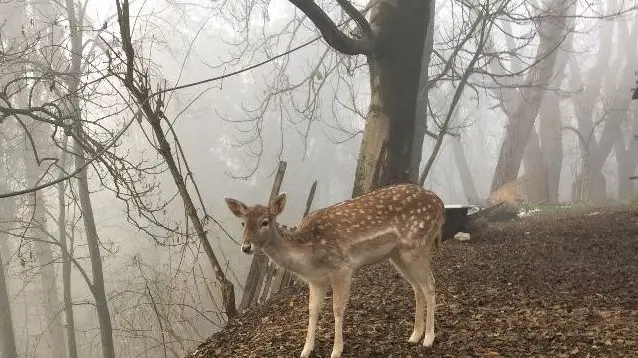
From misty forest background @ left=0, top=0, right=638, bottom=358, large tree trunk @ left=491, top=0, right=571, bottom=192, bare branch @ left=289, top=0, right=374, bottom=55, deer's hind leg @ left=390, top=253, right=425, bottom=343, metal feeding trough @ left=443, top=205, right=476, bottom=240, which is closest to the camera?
deer's hind leg @ left=390, top=253, right=425, bottom=343

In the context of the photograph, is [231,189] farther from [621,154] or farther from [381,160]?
[381,160]

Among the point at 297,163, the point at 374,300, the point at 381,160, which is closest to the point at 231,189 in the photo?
the point at 297,163

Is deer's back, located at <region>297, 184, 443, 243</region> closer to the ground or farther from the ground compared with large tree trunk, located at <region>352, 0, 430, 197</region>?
closer to the ground

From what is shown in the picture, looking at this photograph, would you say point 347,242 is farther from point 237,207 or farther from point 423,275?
point 237,207

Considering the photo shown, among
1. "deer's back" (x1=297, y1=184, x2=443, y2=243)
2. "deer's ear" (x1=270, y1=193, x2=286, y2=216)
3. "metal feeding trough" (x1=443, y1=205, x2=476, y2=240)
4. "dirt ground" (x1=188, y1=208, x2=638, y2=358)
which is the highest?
"metal feeding trough" (x1=443, y1=205, x2=476, y2=240)

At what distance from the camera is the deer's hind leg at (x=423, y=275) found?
491 cm

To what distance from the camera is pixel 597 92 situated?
38469 mm

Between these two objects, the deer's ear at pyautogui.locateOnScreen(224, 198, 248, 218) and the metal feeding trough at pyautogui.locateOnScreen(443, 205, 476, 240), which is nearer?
the deer's ear at pyautogui.locateOnScreen(224, 198, 248, 218)

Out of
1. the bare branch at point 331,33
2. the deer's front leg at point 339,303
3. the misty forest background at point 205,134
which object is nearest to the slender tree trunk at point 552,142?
the misty forest background at point 205,134

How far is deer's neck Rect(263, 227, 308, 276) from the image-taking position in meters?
4.70

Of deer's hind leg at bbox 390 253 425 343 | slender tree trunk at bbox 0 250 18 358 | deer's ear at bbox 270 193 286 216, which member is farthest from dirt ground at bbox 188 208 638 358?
slender tree trunk at bbox 0 250 18 358

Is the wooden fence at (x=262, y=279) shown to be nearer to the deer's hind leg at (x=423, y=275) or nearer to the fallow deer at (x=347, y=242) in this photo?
the fallow deer at (x=347, y=242)

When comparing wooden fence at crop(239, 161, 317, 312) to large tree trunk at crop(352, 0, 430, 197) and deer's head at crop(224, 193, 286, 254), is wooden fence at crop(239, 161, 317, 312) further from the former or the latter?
deer's head at crop(224, 193, 286, 254)

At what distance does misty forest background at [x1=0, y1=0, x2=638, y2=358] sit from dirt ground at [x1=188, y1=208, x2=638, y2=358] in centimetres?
79
